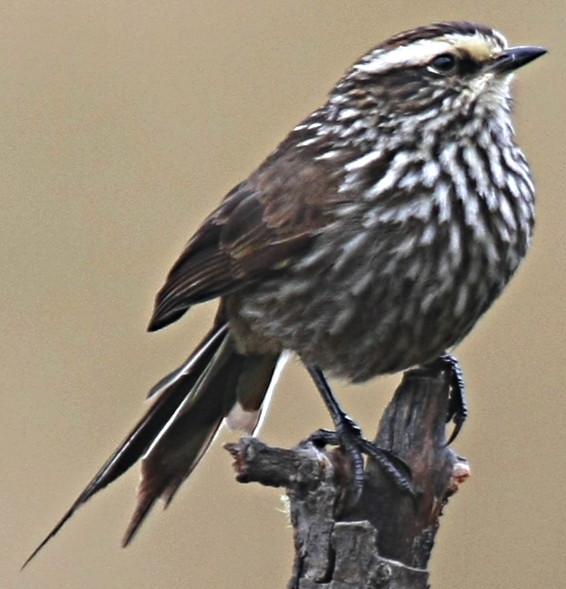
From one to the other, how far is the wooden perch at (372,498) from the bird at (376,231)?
0.24 metres

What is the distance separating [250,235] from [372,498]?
1.19m

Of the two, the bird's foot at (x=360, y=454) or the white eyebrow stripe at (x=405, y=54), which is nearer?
the bird's foot at (x=360, y=454)

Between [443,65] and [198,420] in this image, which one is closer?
[443,65]

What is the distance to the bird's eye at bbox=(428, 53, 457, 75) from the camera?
5.48 metres

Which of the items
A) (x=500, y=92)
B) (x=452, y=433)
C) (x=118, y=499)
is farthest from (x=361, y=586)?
(x=118, y=499)

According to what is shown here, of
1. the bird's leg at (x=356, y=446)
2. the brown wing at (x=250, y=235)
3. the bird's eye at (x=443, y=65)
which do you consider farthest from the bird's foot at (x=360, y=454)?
the bird's eye at (x=443, y=65)

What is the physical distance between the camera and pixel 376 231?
5418 mm

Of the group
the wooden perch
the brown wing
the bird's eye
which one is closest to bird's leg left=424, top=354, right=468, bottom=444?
the wooden perch

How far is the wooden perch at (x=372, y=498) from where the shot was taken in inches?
181

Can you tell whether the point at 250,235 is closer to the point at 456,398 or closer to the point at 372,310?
the point at 372,310

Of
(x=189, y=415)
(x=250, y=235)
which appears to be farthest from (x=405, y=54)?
(x=189, y=415)

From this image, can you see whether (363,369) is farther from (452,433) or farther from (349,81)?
(349,81)

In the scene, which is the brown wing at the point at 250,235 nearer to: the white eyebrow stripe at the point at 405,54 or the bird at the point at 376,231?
the bird at the point at 376,231

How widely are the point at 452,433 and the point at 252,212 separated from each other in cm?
105
